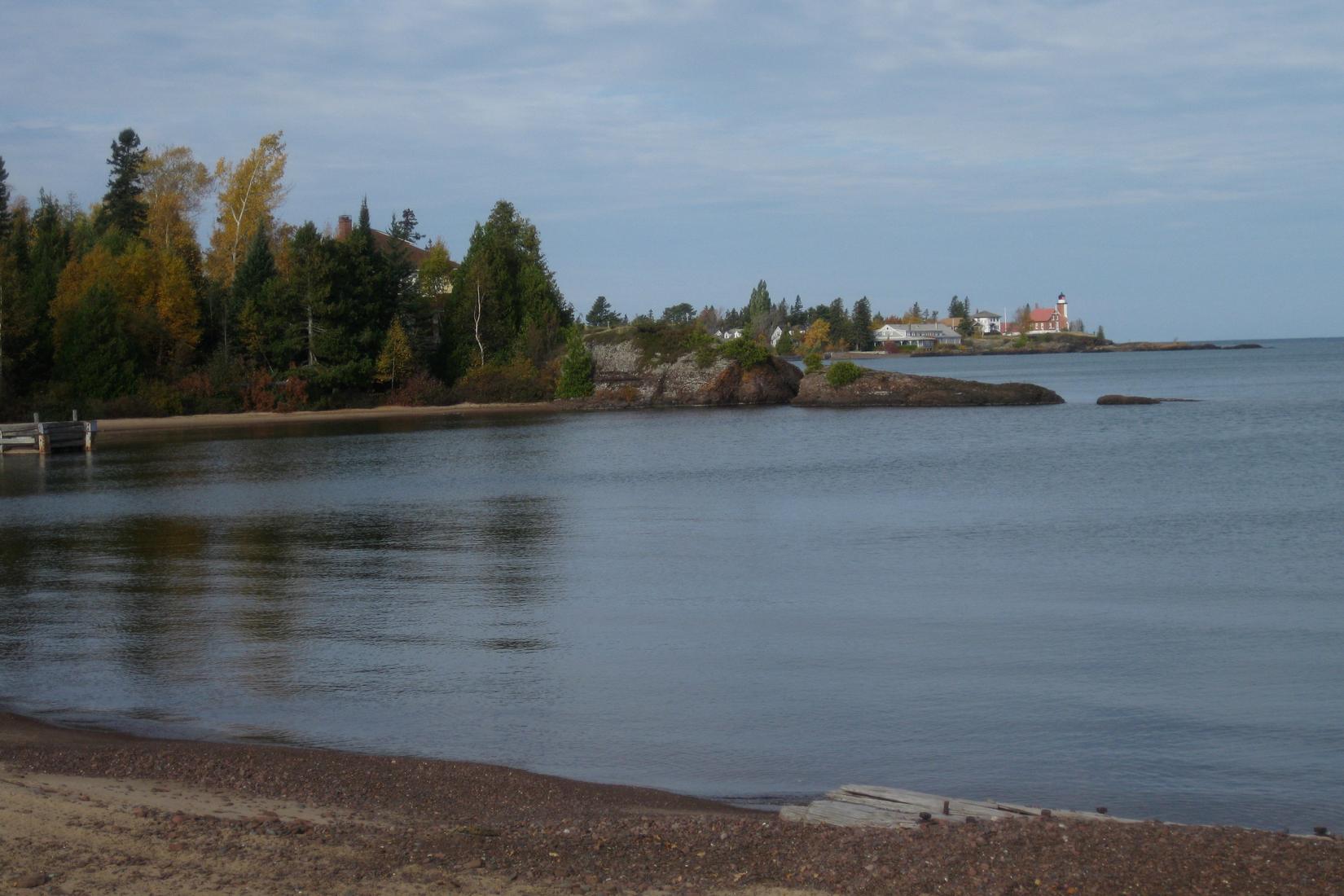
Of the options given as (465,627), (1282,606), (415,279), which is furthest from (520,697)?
(415,279)

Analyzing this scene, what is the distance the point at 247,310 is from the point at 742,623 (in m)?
52.1

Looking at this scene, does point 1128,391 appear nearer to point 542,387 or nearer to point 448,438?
point 542,387

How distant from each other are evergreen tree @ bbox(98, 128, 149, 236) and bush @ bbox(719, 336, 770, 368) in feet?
122

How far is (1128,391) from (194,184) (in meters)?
58.4

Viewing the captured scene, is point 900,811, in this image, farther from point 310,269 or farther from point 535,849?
point 310,269

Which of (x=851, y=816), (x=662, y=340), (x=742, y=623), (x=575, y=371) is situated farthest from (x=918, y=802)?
(x=575, y=371)

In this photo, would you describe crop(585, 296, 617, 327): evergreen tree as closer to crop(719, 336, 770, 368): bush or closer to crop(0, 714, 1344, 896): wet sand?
crop(719, 336, 770, 368): bush

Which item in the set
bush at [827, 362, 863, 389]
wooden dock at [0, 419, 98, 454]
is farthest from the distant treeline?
bush at [827, 362, 863, 389]

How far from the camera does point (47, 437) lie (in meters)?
44.2

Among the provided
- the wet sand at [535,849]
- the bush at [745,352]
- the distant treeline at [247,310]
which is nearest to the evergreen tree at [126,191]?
the distant treeline at [247,310]

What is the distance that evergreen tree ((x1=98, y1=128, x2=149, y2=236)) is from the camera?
75500mm

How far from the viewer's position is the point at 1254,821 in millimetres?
7828

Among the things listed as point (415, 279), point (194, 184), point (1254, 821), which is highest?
point (194, 184)

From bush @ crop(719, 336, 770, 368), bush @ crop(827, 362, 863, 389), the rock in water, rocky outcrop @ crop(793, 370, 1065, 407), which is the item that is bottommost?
the rock in water
